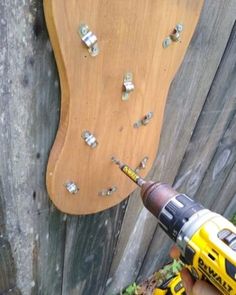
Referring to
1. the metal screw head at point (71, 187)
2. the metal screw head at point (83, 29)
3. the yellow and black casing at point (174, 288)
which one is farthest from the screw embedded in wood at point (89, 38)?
the yellow and black casing at point (174, 288)

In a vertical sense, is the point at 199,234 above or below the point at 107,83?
below

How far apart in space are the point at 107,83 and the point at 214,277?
0.35 metres

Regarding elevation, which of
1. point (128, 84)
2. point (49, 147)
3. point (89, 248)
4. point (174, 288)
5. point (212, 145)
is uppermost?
point (128, 84)

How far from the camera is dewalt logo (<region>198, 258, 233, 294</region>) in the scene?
545 millimetres

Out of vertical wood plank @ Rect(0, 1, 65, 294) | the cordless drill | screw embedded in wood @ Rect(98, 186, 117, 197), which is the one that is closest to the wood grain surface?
vertical wood plank @ Rect(0, 1, 65, 294)

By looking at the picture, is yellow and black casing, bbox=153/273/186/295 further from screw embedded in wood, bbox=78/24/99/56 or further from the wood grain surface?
screw embedded in wood, bbox=78/24/99/56

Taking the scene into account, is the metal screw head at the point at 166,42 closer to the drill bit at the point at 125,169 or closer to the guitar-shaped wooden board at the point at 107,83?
the guitar-shaped wooden board at the point at 107,83

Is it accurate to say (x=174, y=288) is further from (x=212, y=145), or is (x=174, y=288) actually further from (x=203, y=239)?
(x=203, y=239)

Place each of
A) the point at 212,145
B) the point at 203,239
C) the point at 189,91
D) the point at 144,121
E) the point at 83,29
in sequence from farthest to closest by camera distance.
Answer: the point at 212,145, the point at 189,91, the point at 144,121, the point at 203,239, the point at 83,29

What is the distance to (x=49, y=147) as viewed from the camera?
58cm

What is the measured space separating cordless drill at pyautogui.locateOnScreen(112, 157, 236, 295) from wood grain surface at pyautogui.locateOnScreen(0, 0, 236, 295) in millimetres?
211

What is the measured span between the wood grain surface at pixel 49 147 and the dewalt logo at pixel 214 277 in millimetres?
304

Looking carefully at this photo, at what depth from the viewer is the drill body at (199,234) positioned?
538 mm

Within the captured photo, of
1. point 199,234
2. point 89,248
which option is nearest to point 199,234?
point 199,234
